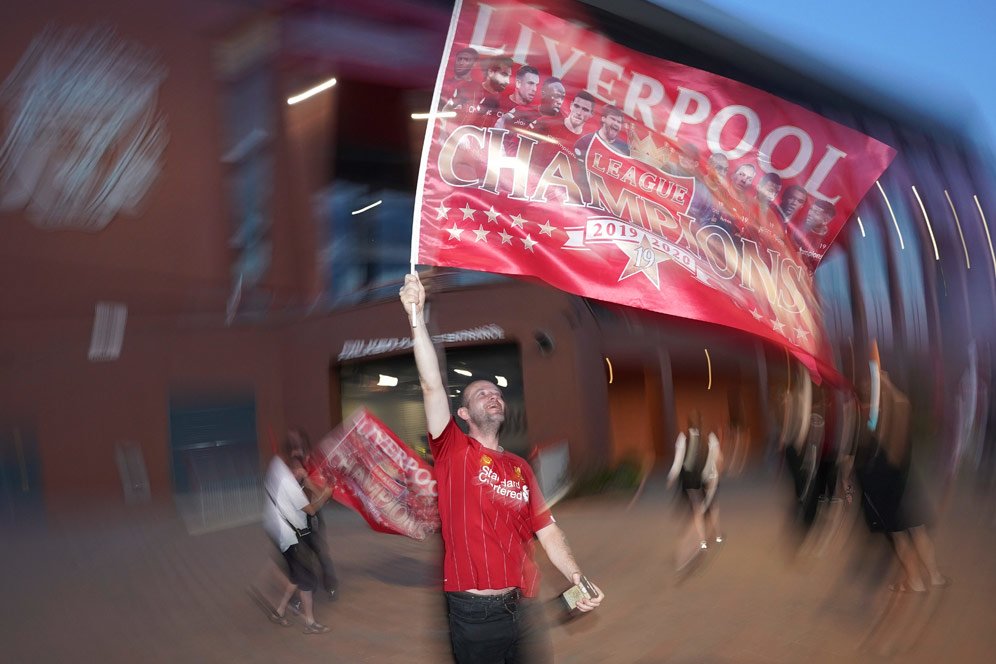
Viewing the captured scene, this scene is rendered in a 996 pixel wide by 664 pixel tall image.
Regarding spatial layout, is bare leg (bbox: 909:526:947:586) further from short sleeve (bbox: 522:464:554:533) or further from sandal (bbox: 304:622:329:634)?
sandal (bbox: 304:622:329:634)

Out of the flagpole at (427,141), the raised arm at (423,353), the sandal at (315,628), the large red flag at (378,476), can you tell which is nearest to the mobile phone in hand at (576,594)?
the large red flag at (378,476)

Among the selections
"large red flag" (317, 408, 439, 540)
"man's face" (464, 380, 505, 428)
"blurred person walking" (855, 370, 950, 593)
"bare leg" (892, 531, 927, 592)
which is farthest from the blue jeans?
"bare leg" (892, 531, 927, 592)

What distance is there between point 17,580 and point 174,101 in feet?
4.84

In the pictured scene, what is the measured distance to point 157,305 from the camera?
2.11 m

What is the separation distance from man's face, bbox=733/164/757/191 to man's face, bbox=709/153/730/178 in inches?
1.6

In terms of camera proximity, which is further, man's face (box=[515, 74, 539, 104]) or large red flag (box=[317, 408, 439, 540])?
man's face (box=[515, 74, 539, 104])

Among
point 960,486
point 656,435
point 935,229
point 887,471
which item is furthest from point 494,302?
point 960,486

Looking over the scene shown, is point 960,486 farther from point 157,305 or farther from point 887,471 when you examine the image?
point 157,305

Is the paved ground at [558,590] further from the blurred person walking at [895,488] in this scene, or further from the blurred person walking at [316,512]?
the blurred person walking at [895,488]

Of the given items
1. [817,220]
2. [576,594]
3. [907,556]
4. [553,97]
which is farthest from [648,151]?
[907,556]

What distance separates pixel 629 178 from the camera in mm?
2695

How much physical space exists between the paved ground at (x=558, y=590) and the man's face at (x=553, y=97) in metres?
1.43

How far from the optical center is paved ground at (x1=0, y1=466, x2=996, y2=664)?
2.11m

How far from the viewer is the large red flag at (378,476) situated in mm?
2326
